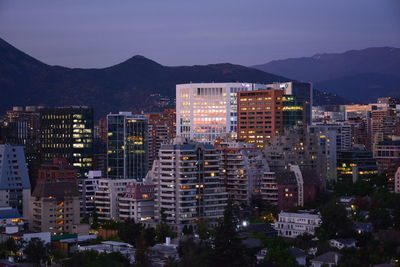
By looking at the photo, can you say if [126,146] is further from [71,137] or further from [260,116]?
[260,116]

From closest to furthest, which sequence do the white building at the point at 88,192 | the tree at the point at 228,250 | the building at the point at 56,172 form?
1. the tree at the point at 228,250
2. the white building at the point at 88,192
3. the building at the point at 56,172

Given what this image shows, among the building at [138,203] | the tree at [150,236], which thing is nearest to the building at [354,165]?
the building at [138,203]

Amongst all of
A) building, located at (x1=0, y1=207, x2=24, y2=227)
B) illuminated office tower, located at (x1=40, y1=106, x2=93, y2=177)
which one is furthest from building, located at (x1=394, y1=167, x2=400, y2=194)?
illuminated office tower, located at (x1=40, y1=106, x2=93, y2=177)

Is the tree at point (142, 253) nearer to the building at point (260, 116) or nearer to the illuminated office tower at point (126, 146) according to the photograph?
the illuminated office tower at point (126, 146)

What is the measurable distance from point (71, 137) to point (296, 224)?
29249mm

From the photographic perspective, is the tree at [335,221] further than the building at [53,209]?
No

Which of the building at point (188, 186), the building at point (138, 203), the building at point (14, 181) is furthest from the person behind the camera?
the building at point (14, 181)

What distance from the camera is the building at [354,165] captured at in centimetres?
6912

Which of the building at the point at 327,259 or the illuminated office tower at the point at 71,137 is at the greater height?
the illuminated office tower at the point at 71,137

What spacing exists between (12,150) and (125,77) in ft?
365

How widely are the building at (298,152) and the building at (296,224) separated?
1591 centimetres

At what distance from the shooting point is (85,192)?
5675 cm

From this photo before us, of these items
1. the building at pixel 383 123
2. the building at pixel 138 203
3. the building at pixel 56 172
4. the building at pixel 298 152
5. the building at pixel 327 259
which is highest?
the building at pixel 383 123

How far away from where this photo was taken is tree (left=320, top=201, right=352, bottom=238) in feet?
143
